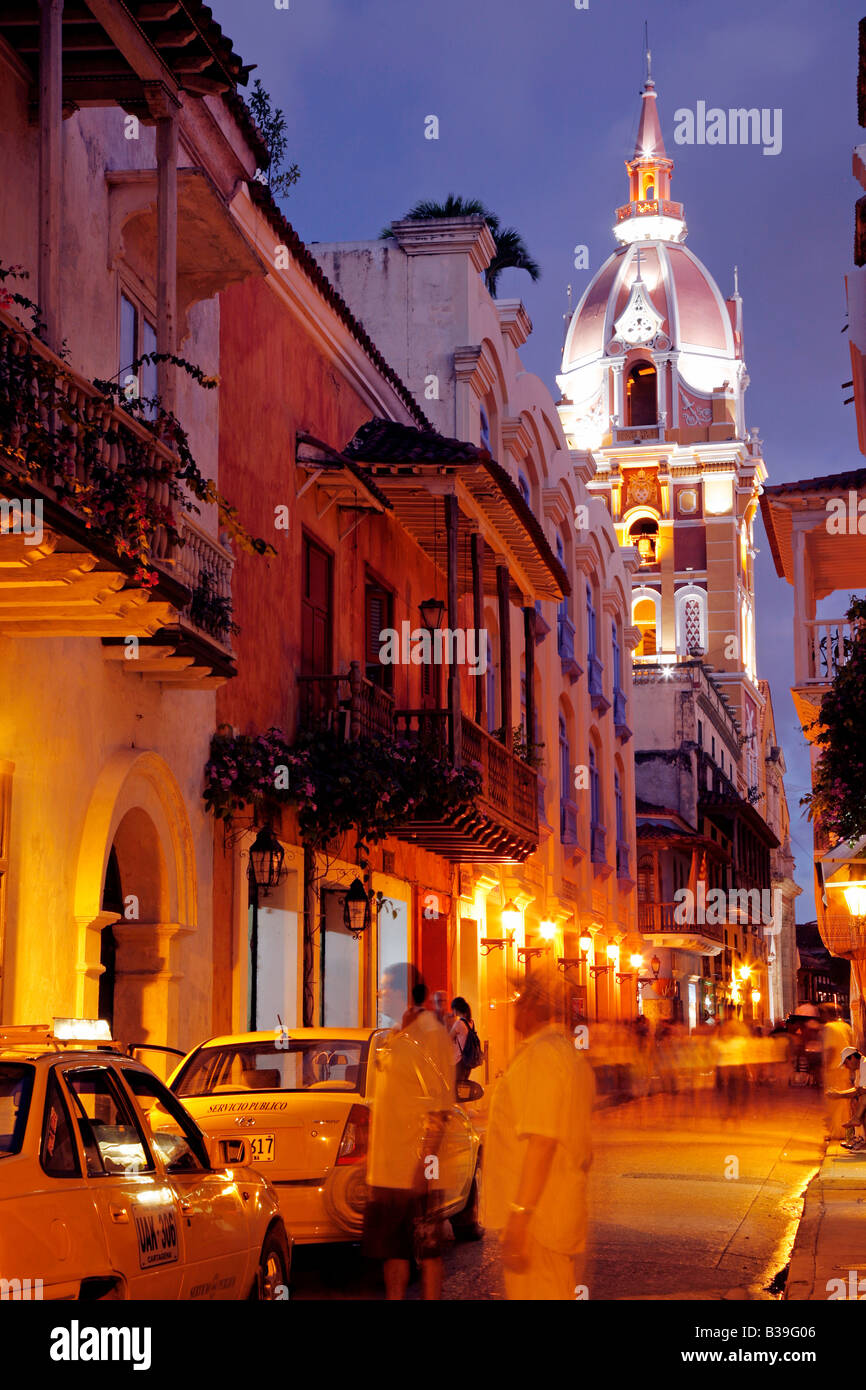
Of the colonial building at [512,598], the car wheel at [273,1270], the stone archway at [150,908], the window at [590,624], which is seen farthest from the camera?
the window at [590,624]

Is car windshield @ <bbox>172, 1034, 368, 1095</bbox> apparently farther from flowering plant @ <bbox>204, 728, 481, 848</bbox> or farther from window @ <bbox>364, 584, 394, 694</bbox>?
window @ <bbox>364, 584, 394, 694</bbox>

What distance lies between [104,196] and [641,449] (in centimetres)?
6840

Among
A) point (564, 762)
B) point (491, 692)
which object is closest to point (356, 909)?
point (491, 692)

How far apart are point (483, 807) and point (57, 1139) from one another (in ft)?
51.4

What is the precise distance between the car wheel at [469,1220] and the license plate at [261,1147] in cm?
256

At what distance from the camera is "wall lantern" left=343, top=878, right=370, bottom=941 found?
1998cm

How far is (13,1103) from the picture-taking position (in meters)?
6.51

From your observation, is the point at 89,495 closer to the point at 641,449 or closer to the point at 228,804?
the point at 228,804

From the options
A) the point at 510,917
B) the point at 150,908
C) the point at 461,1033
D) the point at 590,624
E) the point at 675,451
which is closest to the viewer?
the point at 150,908

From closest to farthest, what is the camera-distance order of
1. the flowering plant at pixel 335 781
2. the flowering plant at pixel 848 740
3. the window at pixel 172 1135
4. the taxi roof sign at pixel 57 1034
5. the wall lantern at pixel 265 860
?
the taxi roof sign at pixel 57 1034 < the window at pixel 172 1135 < the flowering plant at pixel 848 740 < the flowering plant at pixel 335 781 < the wall lantern at pixel 265 860

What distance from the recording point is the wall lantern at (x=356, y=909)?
1998 cm

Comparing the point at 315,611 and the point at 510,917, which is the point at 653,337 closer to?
the point at 510,917

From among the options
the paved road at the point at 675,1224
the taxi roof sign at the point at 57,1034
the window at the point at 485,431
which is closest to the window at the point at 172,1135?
the taxi roof sign at the point at 57,1034

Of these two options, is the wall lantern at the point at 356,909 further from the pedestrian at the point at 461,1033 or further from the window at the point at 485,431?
the window at the point at 485,431
